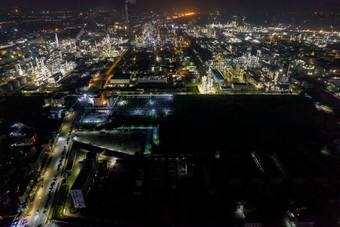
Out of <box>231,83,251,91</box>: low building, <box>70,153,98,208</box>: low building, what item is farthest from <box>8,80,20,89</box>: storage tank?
<box>231,83,251,91</box>: low building

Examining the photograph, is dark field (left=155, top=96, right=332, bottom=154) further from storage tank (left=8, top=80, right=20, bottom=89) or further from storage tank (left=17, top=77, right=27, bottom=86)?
storage tank (left=17, top=77, right=27, bottom=86)

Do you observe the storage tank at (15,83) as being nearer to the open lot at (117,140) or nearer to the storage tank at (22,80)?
the storage tank at (22,80)

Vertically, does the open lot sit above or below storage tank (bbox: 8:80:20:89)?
below

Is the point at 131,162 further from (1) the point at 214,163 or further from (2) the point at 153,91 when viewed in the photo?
(2) the point at 153,91

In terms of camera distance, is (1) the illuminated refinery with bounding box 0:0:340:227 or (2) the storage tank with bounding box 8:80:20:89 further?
(2) the storage tank with bounding box 8:80:20:89

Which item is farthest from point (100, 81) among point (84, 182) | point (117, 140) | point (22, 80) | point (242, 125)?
point (242, 125)

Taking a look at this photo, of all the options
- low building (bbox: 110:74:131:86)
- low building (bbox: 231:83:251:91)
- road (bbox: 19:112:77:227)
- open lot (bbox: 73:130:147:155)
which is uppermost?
low building (bbox: 110:74:131:86)

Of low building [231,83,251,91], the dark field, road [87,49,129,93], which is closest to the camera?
the dark field

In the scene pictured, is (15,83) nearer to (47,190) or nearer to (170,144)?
(47,190)
